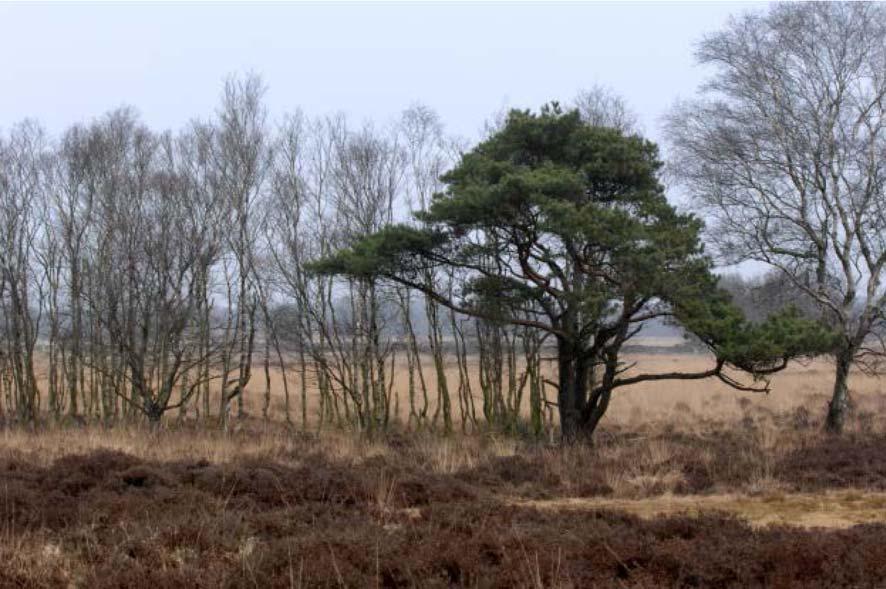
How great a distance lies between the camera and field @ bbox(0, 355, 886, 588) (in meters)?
5.07

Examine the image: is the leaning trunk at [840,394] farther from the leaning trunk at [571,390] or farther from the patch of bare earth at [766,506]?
the patch of bare earth at [766,506]

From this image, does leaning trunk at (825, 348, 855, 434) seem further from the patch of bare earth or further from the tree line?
the patch of bare earth

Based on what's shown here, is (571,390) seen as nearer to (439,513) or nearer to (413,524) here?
(439,513)

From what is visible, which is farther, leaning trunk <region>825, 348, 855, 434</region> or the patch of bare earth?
leaning trunk <region>825, 348, 855, 434</region>

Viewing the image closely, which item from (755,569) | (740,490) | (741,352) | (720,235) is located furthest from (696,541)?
(720,235)

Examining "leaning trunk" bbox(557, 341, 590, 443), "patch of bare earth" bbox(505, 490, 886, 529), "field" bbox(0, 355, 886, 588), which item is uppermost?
"leaning trunk" bbox(557, 341, 590, 443)

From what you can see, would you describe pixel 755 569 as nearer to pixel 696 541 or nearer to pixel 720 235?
pixel 696 541

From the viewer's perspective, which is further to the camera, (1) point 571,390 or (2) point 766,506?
(1) point 571,390

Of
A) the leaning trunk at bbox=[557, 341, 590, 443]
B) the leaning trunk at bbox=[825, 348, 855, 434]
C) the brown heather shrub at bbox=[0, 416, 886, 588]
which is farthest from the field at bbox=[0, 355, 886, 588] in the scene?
the leaning trunk at bbox=[557, 341, 590, 443]

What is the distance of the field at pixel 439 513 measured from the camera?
16.6 feet

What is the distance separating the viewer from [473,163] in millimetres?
14812

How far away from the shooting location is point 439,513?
7.35 meters

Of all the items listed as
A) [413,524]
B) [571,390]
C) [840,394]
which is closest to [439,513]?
[413,524]

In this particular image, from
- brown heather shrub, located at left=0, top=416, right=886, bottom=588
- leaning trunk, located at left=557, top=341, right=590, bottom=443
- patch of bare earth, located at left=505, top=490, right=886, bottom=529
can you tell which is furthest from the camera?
leaning trunk, located at left=557, top=341, right=590, bottom=443
